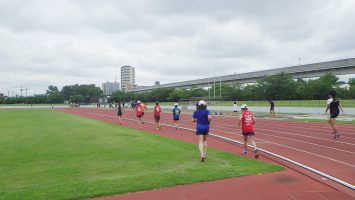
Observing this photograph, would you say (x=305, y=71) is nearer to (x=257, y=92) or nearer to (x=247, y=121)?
(x=257, y=92)

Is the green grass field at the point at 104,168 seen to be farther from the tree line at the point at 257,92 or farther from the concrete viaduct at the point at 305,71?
the concrete viaduct at the point at 305,71

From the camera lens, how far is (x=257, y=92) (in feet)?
236

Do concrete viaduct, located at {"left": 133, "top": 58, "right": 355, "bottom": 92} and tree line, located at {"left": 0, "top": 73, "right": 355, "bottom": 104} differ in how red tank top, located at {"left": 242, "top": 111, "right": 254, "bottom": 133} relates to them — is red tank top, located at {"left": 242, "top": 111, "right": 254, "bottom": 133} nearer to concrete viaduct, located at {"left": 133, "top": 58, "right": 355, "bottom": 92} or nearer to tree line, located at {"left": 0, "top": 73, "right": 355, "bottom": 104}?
tree line, located at {"left": 0, "top": 73, "right": 355, "bottom": 104}

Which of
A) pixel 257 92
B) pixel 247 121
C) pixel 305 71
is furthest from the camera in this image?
pixel 257 92

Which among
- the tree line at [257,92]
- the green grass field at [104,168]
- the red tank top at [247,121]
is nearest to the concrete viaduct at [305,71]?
the tree line at [257,92]

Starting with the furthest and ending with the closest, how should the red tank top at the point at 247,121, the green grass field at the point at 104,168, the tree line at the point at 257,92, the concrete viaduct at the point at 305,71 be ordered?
the tree line at the point at 257,92 < the concrete viaduct at the point at 305,71 < the red tank top at the point at 247,121 < the green grass field at the point at 104,168

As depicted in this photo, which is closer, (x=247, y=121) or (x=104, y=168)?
(x=104, y=168)

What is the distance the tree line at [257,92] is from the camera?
57.3 metres

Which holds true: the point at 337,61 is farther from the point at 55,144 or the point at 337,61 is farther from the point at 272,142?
the point at 55,144

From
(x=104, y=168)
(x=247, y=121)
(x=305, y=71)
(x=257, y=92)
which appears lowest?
(x=104, y=168)

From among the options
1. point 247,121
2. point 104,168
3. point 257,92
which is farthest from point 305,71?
point 104,168

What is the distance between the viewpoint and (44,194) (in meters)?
6.73

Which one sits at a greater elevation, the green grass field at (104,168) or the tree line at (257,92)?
the tree line at (257,92)

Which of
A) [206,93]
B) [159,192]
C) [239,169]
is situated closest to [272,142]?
[239,169]
